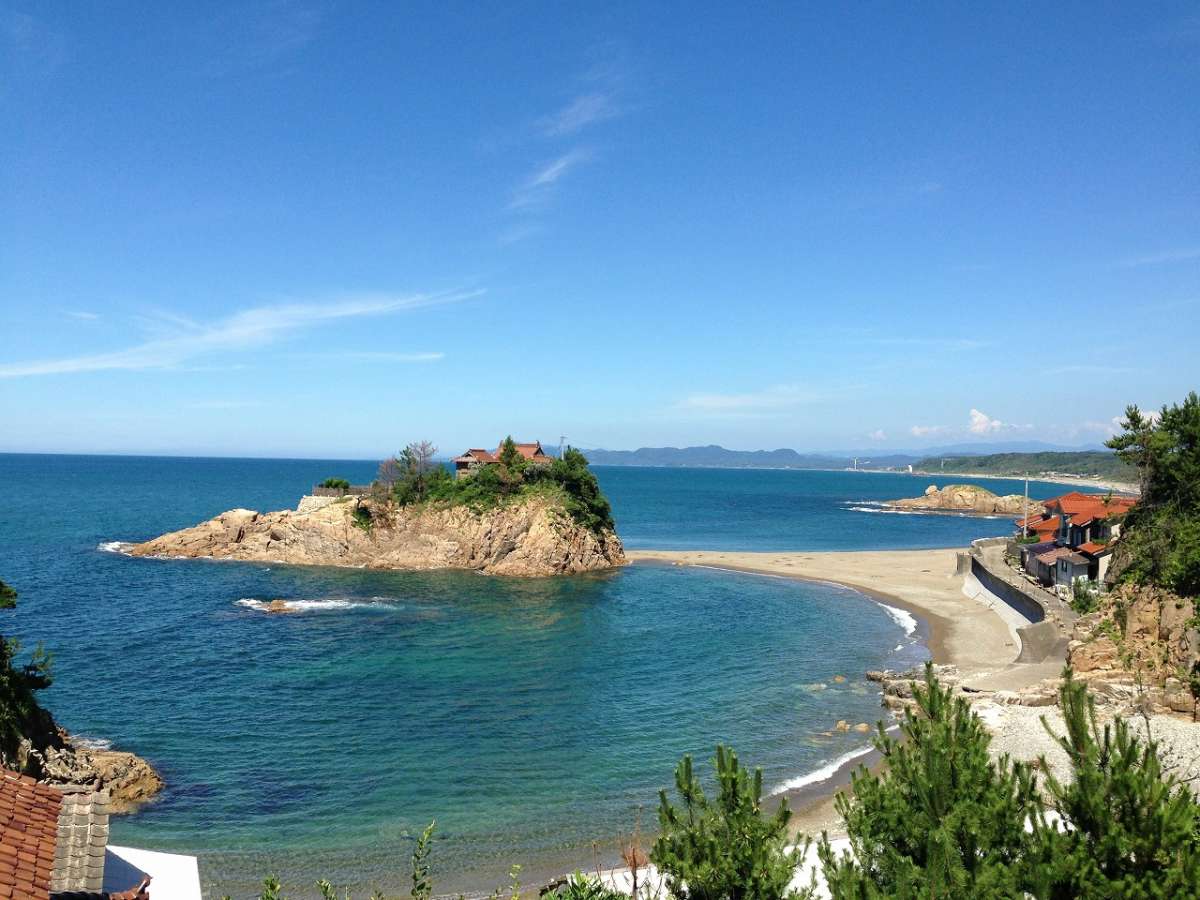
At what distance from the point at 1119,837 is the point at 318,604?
184ft

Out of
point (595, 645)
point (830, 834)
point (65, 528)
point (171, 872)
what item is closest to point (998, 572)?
point (595, 645)

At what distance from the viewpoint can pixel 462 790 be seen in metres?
27.4

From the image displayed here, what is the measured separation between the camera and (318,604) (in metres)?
58.4

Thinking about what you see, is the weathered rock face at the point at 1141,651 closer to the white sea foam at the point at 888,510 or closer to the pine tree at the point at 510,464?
the pine tree at the point at 510,464

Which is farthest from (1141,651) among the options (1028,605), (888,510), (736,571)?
(888,510)

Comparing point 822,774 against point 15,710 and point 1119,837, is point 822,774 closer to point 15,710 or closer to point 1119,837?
point 1119,837

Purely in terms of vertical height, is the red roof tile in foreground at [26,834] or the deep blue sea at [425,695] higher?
the red roof tile in foreground at [26,834]

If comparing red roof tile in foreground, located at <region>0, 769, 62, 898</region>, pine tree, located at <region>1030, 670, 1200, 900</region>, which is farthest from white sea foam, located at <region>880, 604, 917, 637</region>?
red roof tile in foreground, located at <region>0, 769, 62, 898</region>

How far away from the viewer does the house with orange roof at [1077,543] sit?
159ft

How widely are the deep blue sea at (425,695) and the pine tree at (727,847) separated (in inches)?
506

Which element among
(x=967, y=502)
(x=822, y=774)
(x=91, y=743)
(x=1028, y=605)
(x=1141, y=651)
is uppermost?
(x=1141, y=651)

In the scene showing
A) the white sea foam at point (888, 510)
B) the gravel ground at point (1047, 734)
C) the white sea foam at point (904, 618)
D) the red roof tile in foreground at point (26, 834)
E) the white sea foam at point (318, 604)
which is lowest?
the white sea foam at point (904, 618)

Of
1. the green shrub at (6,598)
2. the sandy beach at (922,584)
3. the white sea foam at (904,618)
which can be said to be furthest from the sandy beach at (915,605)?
the green shrub at (6,598)

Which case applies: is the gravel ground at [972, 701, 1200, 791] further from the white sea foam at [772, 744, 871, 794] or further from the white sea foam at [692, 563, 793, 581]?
the white sea foam at [692, 563, 793, 581]
